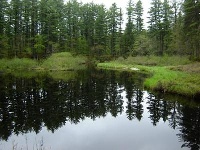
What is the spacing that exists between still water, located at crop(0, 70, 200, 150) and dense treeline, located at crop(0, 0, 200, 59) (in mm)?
28923

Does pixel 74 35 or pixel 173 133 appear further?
pixel 74 35

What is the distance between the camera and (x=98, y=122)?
13305 mm

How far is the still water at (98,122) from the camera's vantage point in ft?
33.6

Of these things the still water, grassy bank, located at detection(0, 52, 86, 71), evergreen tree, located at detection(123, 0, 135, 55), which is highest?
evergreen tree, located at detection(123, 0, 135, 55)

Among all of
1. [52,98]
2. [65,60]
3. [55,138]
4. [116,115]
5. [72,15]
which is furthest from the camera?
[72,15]

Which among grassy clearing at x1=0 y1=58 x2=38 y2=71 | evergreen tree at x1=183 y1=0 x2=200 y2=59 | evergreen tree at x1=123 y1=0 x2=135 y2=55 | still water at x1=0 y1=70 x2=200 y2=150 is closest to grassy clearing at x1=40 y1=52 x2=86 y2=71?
grassy clearing at x1=0 y1=58 x2=38 y2=71

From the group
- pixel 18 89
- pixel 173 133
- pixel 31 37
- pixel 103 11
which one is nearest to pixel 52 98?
pixel 18 89

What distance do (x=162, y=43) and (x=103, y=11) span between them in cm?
2148

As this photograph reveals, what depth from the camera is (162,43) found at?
58.2 m

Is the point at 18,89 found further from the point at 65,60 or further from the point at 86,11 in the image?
the point at 86,11

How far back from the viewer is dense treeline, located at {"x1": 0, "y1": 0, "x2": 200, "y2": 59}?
163ft

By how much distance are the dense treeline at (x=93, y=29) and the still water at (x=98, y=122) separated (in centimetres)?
2892

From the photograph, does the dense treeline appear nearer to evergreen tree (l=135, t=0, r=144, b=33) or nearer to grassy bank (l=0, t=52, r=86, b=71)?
evergreen tree (l=135, t=0, r=144, b=33)

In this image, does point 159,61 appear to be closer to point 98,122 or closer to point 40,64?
point 40,64
